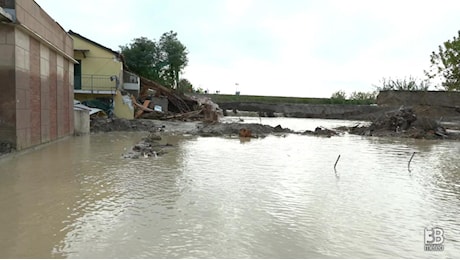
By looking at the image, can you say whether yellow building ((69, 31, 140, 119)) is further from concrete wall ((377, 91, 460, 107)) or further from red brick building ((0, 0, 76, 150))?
concrete wall ((377, 91, 460, 107))

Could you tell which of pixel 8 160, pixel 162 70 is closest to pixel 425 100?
pixel 162 70

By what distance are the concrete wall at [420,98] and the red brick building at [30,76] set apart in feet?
135

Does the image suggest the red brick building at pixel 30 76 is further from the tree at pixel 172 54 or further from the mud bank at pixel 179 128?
the tree at pixel 172 54

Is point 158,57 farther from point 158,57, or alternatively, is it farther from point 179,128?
point 179,128

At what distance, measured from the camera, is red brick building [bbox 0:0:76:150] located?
1245cm

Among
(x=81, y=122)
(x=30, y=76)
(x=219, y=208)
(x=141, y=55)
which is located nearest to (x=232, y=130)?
(x=81, y=122)

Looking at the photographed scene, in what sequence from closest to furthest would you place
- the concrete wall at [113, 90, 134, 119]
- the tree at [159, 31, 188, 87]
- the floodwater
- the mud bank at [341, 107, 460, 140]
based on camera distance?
the floodwater < the mud bank at [341, 107, 460, 140] < the concrete wall at [113, 90, 134, 119] < the tree at [159, 31, 188, 87]

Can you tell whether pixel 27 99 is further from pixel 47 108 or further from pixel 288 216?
pixel 288 216

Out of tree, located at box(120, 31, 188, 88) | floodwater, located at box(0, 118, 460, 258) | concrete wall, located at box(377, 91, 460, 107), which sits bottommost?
floodwater, located at box(0, 118, 460, 258)

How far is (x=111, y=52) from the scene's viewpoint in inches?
1277

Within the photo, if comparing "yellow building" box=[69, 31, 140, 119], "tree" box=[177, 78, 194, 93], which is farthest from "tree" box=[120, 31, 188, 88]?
"yellow building" box=[69, 31, 140, 119]

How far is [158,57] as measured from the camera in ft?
145

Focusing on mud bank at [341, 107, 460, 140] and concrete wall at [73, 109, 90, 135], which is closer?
concrete wall at [73, 109, 90, 135]

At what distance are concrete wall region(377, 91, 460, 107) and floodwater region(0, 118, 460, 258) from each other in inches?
1493
